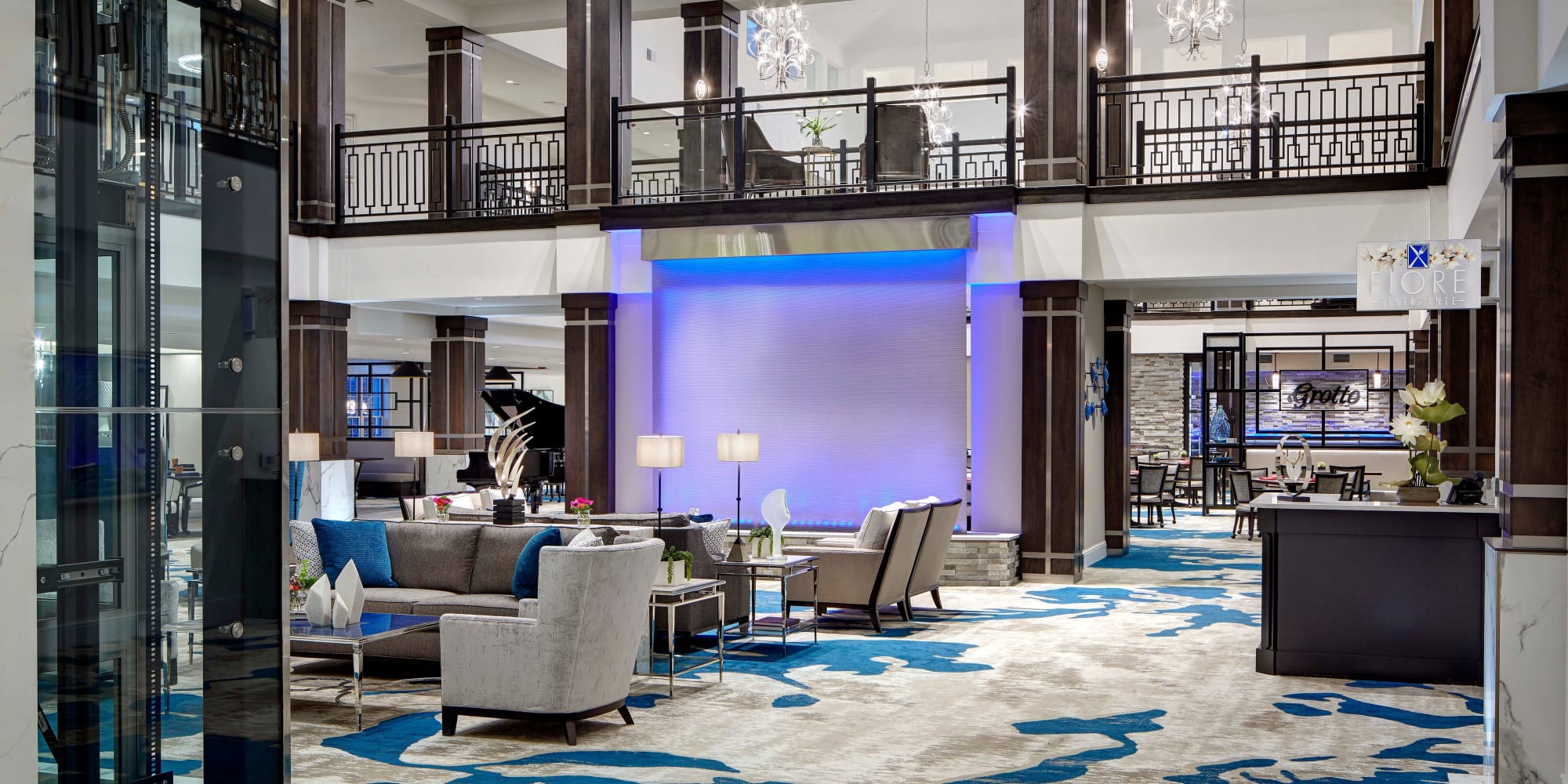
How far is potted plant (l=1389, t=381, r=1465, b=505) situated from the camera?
24.8 feet

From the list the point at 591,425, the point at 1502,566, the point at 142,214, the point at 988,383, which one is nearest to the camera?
the point at 142,214

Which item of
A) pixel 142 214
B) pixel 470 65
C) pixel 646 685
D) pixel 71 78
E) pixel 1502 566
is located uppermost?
pixel 470 65

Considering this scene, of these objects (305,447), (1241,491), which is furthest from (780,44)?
(1241,491)

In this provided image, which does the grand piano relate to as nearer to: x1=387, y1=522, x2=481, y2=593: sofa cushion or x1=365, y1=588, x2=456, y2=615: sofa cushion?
x1=387, y1=522, x2=481, y2=593: sofa cushion

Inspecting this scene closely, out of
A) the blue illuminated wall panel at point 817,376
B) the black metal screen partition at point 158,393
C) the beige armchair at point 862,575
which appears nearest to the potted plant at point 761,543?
the beige armchair at point 862,575

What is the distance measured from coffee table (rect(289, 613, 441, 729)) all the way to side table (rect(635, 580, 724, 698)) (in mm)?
1149

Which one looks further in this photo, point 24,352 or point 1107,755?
point 1107,755

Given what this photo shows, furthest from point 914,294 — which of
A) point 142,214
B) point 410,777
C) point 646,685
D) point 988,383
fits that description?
point 142,214

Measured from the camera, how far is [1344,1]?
60.6ft

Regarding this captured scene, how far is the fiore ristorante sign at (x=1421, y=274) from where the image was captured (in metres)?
7.47

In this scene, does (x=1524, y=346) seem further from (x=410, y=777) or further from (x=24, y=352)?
(x=24, y=352)

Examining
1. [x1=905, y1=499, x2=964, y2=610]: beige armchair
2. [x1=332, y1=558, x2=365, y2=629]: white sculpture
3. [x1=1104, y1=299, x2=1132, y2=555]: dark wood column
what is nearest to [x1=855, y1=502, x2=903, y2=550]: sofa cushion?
[x1=905, y1=499, x2=964, y2=610]: beige armchair

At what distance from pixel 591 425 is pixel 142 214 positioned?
969 centimetres

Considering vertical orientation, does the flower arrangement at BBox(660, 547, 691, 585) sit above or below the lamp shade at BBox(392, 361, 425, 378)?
below
